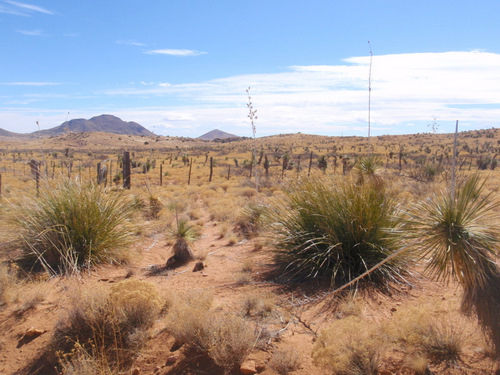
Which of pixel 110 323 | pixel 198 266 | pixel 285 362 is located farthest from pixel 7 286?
pixel 285 362

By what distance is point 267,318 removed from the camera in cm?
488

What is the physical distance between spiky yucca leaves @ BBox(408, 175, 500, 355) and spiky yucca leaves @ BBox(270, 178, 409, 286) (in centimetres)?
208

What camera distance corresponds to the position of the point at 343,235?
6066 mm

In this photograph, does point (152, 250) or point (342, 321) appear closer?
point (342, 321)

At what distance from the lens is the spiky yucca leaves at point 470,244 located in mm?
3352

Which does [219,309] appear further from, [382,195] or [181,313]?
[382,195]

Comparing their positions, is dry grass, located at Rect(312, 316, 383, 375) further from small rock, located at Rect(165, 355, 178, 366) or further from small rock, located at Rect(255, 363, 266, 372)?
small rock, located at Rect(165, 355, 178, 366)

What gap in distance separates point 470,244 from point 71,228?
6286mm

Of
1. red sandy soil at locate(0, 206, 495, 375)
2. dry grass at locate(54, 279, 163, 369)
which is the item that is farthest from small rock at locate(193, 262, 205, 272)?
dry grass at locate(54, 279, 163, 369)

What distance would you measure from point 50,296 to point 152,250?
11.7ft

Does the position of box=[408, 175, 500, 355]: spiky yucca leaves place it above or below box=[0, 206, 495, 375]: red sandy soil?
above

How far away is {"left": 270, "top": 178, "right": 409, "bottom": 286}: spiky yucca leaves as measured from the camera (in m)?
5.96

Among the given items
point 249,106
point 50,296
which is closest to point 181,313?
point 50,296

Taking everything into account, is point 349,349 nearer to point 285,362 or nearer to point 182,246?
point 285,362
